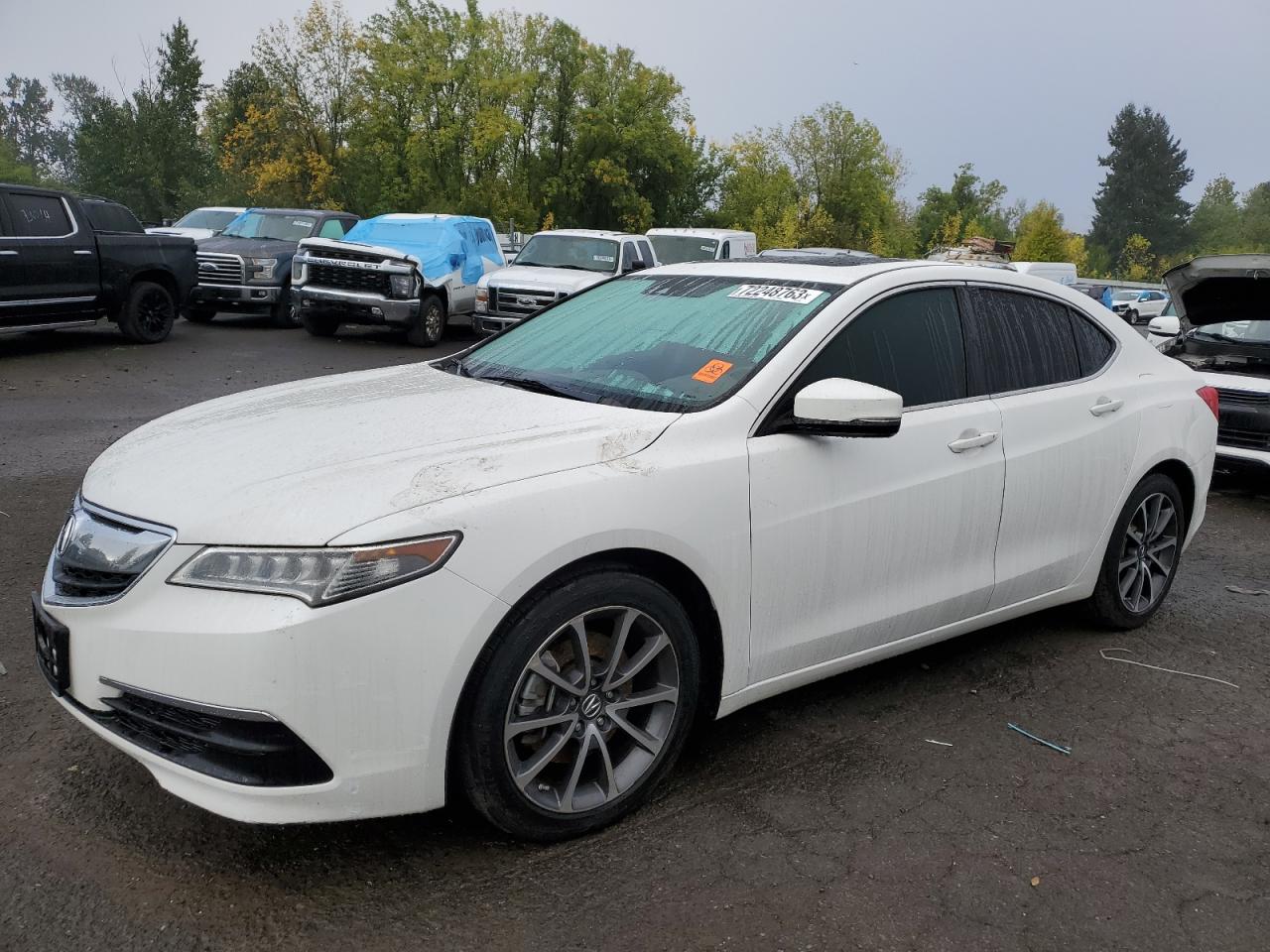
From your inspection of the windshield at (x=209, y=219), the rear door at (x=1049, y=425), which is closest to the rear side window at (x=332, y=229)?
the windshield at (x=209, y=219)

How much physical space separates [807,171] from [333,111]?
2416 centimetres

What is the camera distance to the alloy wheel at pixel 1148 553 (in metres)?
4.84

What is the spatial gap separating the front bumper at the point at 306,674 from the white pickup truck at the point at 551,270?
A: 475 inches

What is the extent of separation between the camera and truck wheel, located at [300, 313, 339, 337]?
16.1 meters

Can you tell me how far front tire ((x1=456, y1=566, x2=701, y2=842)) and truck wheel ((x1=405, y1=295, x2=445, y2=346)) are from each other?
13033mm

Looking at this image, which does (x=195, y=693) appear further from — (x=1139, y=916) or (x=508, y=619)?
(x=1139, y=916)

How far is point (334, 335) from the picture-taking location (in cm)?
1709

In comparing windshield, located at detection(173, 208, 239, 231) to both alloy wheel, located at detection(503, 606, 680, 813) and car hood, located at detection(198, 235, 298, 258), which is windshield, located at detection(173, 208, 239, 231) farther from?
alloy wheel, located at detection(503, 606, 680, 813)

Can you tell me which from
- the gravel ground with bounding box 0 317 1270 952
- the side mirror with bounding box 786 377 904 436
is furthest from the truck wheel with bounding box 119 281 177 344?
the side mirror with bounding box 786 377 904 436

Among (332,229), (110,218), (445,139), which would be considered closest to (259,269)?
(332,229)

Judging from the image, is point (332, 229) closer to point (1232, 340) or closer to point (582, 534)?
point (1232, 340)

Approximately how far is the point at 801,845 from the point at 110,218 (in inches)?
522

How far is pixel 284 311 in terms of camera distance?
17.7 meters

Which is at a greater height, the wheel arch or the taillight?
the taillight
